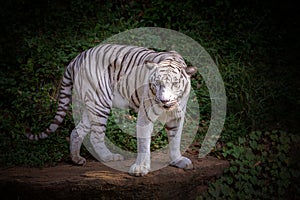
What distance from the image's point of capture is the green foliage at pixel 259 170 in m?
4.66

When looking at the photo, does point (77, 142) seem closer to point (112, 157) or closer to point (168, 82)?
point (112, 157)

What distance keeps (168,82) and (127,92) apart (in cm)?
76

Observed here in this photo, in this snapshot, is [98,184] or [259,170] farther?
[259,170]

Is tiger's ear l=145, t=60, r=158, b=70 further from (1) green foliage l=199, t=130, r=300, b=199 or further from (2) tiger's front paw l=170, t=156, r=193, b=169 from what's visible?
(1) green foliage l=199, t=130, r=300, b=199

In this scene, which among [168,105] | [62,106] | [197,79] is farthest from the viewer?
[197,79]

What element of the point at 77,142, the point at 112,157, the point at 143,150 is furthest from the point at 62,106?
the point at 143,150

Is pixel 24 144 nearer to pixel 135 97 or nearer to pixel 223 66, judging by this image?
pixel 135 97

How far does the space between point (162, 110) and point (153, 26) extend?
337cm

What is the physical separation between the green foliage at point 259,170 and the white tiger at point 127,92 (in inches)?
26.1

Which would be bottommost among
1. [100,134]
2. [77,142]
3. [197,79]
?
[77,142]

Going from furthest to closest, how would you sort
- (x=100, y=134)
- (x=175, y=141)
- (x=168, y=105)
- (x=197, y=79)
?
1. (x=197, y=79)
2. (x=100, y=134)
3. (x=175, y=141)
4. (x=168, y=105)

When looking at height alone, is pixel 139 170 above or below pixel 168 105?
below

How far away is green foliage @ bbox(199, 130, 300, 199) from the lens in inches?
183

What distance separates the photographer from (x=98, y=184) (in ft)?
13.4
